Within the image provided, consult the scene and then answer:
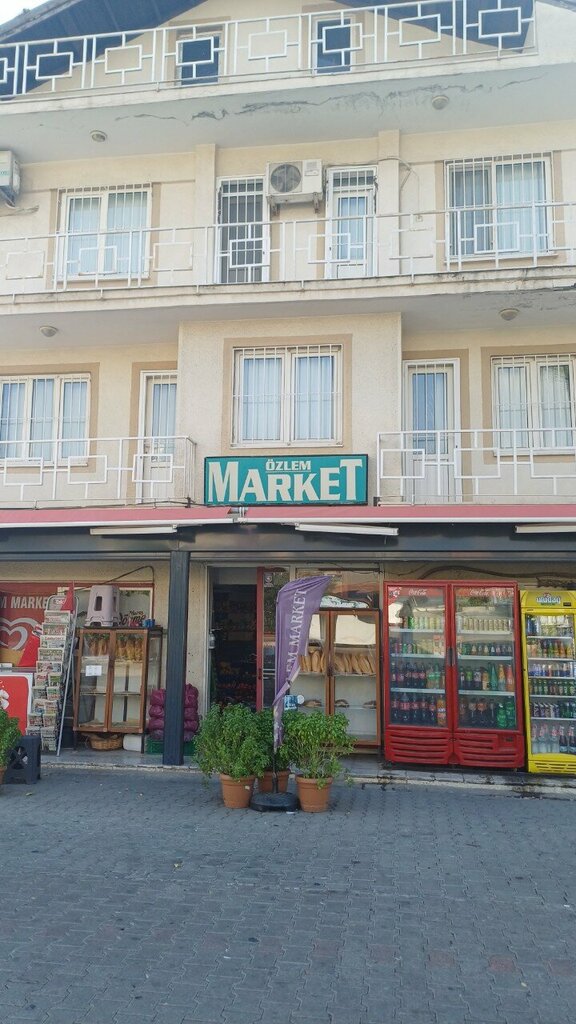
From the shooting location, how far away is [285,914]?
568cm

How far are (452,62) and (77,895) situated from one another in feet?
39.2

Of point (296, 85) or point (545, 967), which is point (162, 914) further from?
point (296, 85)

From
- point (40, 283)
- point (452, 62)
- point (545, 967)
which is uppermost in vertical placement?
point (452, 62)

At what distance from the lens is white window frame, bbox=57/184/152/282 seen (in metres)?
12.9

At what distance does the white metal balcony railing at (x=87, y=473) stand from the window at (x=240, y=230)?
305 centimetres

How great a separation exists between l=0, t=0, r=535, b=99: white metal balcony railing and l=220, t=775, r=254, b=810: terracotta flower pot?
10.3m

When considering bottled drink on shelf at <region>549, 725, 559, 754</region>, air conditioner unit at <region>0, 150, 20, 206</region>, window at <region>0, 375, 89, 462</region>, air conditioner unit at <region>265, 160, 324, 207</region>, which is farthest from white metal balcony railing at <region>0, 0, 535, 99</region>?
bottled drink on shelf at <region>549, 725, 559, 754</region>

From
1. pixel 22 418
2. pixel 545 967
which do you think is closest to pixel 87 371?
pixel 22 418

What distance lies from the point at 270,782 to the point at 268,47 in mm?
11888

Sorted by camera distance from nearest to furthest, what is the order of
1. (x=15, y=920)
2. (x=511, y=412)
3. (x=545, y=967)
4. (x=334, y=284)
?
(x=545, y=967) < (x=15, y=920) < (x=334, y=284) < (x=511, y=412)

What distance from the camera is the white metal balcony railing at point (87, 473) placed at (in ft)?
41.2

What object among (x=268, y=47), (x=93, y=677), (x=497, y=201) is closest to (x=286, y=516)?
(x=93, y=677)

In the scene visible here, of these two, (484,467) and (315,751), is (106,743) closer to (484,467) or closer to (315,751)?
(315,751)

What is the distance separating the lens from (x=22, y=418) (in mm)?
13305
